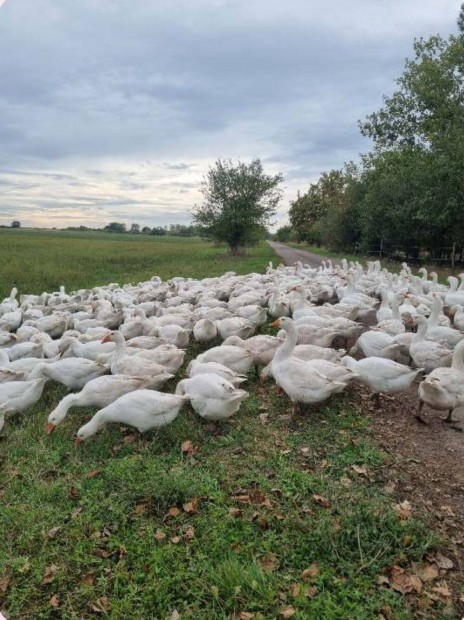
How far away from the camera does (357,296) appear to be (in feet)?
40.9

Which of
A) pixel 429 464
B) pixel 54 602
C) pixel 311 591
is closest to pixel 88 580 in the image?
pixel 54 602

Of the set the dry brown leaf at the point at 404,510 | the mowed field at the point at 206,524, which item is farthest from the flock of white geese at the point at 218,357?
the dry brown leaf at the point at 404,510

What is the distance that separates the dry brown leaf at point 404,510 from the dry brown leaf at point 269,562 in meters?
1.38

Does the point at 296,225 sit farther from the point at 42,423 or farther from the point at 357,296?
the point at 42,423

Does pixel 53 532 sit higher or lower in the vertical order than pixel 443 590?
lower

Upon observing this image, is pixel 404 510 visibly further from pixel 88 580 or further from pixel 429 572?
pixel 88 580

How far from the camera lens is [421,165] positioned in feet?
89.4

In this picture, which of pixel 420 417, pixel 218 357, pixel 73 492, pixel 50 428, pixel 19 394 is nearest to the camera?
pixel 73 492

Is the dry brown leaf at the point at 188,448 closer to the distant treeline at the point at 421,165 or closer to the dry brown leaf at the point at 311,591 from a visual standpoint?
the dry brown leaf at the point at 311,591

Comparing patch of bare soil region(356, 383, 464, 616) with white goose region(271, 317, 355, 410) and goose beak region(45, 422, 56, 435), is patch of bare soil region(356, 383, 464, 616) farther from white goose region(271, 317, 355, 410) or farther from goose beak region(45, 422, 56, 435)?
goose beak region(45, 422, 56, 435)

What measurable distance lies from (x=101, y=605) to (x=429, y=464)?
4024mm

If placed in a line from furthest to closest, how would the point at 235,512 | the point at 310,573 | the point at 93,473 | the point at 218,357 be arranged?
1. the point at 218,357
2. the point at 93,473
3. the point at 235,512
4. the point at 310,573

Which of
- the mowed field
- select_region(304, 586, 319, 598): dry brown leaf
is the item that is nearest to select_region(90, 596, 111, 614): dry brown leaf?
the mowed field

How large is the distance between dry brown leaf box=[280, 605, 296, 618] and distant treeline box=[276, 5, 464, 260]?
79.1ft
